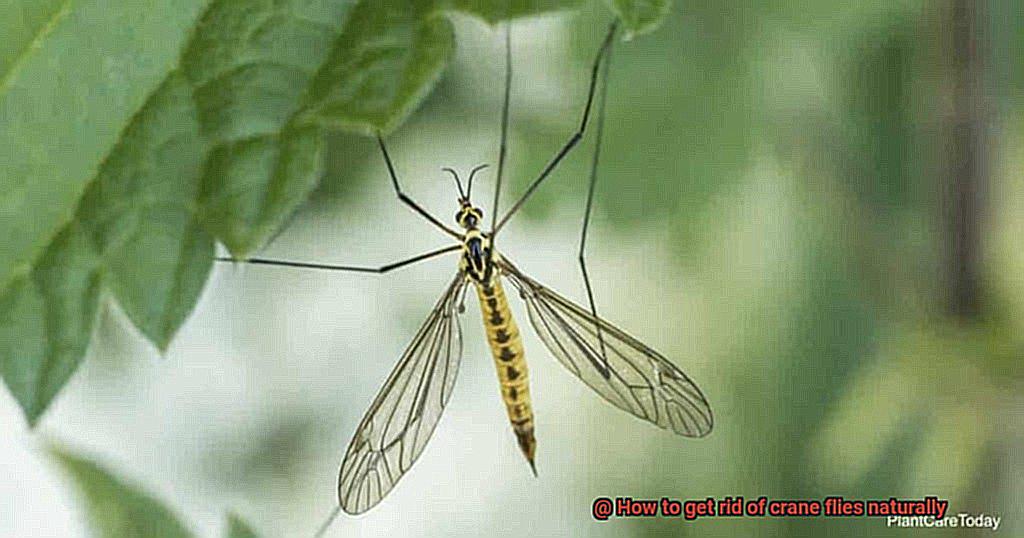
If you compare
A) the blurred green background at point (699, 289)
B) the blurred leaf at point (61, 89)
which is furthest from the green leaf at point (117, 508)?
the blurred leaf at point (61, 89)

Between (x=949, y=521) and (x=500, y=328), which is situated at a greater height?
(x=500, y=328)

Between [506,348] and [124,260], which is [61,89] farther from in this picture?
[506,348]

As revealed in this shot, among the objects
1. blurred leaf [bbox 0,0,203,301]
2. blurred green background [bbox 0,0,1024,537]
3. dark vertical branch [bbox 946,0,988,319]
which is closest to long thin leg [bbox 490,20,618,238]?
blurred green background [bbox 0,0,1024,537]

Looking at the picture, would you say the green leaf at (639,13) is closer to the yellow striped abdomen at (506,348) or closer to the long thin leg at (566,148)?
the yellow striped abdomen at (506,348)

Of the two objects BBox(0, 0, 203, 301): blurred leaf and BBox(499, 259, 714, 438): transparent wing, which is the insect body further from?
BBox(0, 0, 203, 301): blurred leaf

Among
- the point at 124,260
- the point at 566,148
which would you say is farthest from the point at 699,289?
the point at 124,260
